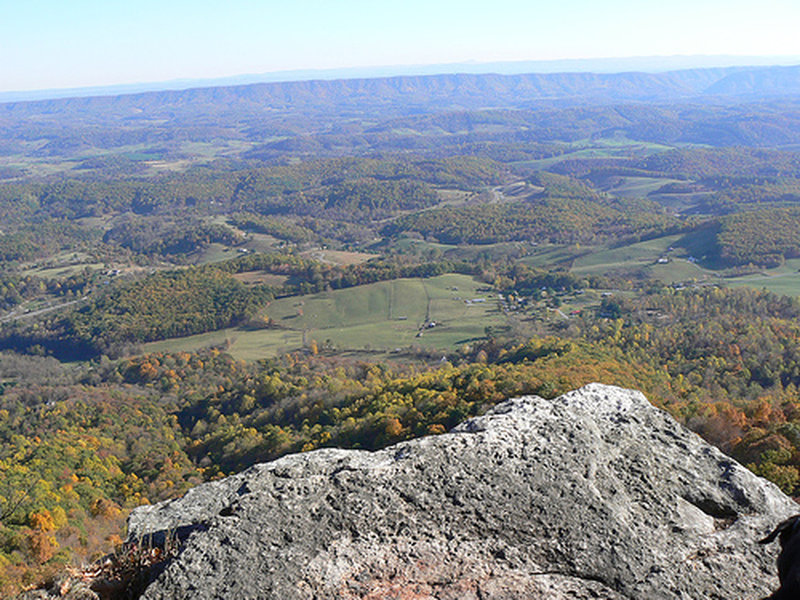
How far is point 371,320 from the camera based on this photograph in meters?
126

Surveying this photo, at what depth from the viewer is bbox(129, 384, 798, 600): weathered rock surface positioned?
11.0 m

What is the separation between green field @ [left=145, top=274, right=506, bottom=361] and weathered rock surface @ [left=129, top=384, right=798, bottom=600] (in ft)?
298

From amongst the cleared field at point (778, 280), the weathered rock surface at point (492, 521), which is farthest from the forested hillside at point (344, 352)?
the weathered rock surface at point (492, 521)

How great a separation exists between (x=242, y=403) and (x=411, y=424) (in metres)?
33.7

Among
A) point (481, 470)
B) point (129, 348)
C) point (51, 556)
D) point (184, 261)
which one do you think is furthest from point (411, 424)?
point (184, 261)

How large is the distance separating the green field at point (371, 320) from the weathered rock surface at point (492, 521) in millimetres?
90925

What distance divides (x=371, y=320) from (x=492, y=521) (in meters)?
114

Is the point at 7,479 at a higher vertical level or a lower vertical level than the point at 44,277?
higher

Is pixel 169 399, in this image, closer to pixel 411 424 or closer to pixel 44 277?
pixel 411 424

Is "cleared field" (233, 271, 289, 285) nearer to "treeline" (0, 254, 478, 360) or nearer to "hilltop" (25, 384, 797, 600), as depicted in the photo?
"treeline" (0, 254, 478, 360)

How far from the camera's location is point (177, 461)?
5419 cm

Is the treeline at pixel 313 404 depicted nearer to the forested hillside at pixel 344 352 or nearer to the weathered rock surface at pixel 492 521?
the forested hillside at pixel 344 352

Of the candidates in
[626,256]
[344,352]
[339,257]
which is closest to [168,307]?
[344,352]

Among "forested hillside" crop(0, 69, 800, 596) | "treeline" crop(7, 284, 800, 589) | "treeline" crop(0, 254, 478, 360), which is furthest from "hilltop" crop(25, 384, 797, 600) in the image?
"treeline" crop(0, 254, 478, 360)
